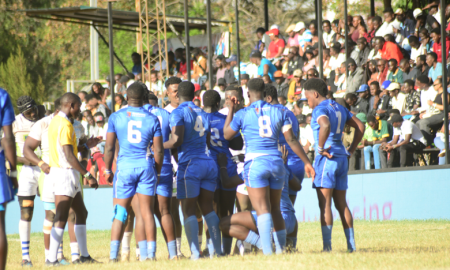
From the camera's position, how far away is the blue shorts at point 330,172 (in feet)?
23.4

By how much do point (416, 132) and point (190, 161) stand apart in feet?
22.2

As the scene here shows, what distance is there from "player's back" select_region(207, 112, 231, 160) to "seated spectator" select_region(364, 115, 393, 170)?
6.00 m

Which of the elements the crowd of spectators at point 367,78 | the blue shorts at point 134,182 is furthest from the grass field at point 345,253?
the crowd of spectators at point 367,78

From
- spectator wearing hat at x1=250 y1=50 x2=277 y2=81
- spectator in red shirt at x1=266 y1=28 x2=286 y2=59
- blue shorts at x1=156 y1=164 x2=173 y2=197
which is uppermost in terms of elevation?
spectator in red shirt at x1=266 y1=28 x2=286 y2=59

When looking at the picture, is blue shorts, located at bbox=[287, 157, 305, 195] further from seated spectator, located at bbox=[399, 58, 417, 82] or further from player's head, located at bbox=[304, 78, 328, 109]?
seated spectator, located at bbox=[399, 58, 417, 82]

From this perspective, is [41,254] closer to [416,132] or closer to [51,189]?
[51,189]

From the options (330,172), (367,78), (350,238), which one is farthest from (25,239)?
(367,78)

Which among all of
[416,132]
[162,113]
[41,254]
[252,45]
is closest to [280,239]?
[162,113]

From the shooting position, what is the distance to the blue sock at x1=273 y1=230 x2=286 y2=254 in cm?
675

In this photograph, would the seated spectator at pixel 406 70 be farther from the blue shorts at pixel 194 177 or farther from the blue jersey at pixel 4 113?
the blue jersey at pixel 4 113

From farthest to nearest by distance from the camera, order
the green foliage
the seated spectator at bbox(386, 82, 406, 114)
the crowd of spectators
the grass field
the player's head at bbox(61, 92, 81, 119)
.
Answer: the green foliage, the seated spectator at bbox(386, 82, 406, 114), the crowd of spectators, the player's head at bbox(61, 92, 81, 119), the grass field

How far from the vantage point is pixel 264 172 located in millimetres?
6633

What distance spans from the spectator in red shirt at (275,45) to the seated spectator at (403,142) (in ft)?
23.7

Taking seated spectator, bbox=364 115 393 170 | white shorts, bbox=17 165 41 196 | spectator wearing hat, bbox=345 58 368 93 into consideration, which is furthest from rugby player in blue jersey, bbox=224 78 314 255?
spectator wearing hat, bbox=345 58 368 93
